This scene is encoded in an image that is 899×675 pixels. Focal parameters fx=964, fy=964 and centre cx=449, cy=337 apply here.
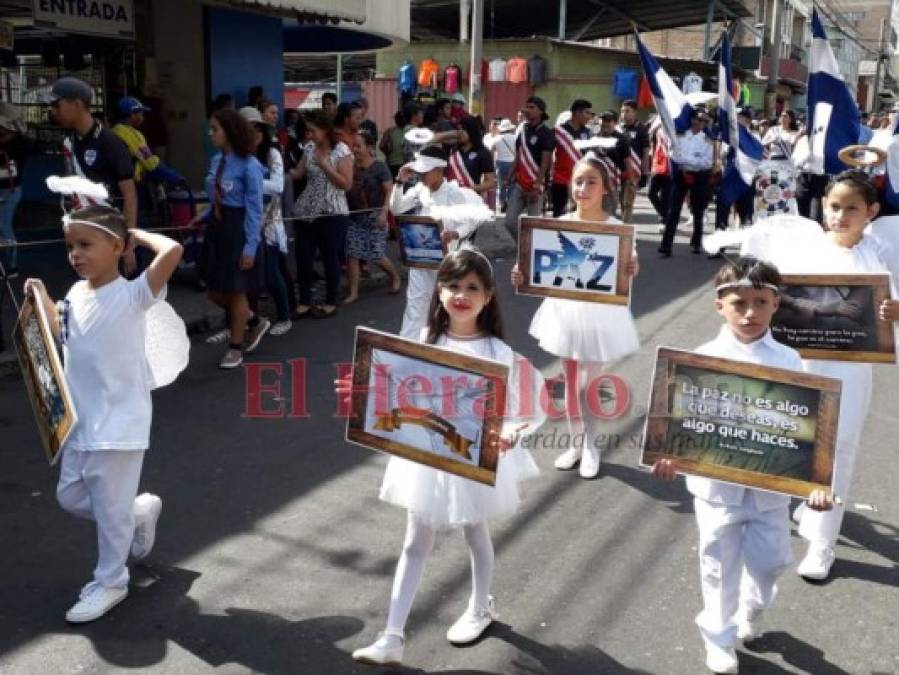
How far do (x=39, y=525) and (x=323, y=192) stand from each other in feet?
15.5

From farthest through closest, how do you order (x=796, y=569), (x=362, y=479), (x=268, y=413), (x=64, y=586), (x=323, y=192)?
(x=323, y=192) < (x=268, y=413) < (x=362, y=479) < (x=796, y=569) < (x=64, y=586)

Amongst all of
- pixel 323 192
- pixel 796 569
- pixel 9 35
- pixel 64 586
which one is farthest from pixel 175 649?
pixel 9 35

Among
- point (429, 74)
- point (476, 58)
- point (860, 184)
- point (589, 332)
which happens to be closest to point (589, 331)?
point (589, 332)

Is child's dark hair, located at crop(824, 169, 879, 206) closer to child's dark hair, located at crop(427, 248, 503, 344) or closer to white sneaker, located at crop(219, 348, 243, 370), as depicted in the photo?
child's dark hair, located at crop(427, 248, 503, 344)

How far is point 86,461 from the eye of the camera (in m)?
3.53

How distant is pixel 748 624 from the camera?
11.5 feet

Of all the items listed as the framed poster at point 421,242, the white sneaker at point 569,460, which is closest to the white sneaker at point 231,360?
the framed poster at point 421,242

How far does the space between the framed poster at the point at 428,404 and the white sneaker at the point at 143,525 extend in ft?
3.43

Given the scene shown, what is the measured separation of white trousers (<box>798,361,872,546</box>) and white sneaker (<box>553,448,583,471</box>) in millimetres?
1485

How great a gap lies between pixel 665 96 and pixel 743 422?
646 centimetres

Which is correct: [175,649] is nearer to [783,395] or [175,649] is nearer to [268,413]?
[783,395]

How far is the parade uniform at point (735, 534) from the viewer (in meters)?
3.22

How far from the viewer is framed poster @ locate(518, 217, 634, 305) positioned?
5.03 meters

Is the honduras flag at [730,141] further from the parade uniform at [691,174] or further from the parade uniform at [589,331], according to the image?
the parade uniform at [589,331]
